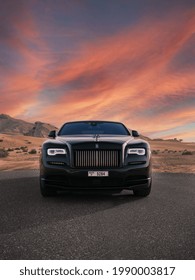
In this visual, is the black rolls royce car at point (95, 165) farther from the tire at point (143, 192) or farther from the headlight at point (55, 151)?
the tire at point (143, 192)

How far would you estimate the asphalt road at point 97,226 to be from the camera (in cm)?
447

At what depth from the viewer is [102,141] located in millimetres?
8109

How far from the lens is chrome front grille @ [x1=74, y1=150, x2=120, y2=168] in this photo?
796cm

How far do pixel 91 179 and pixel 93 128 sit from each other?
97.8 inches

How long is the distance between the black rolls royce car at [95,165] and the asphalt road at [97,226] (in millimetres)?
389

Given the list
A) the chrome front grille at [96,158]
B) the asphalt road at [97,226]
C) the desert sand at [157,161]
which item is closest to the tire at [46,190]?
the asphalt road at [97,226]

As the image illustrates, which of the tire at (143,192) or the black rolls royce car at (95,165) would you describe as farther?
the tire at (143,192)

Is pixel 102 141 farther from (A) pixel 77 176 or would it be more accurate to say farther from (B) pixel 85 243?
(B) pixel 85 243

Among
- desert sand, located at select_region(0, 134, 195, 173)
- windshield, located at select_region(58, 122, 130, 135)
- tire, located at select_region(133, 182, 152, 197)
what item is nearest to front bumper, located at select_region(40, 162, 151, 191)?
tire, located at select_region(133, 182, 152, 197)

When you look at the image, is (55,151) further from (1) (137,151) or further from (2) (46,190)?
(1) (137,151)

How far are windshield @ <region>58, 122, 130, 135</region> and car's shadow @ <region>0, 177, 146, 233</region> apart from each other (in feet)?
5.26

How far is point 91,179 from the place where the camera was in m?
7.83

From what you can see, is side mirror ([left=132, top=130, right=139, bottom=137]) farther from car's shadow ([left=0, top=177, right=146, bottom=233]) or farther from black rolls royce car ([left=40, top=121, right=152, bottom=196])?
car's shadow ([left=0, top=177, right=146, bottom=233])

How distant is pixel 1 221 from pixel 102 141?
284cm
